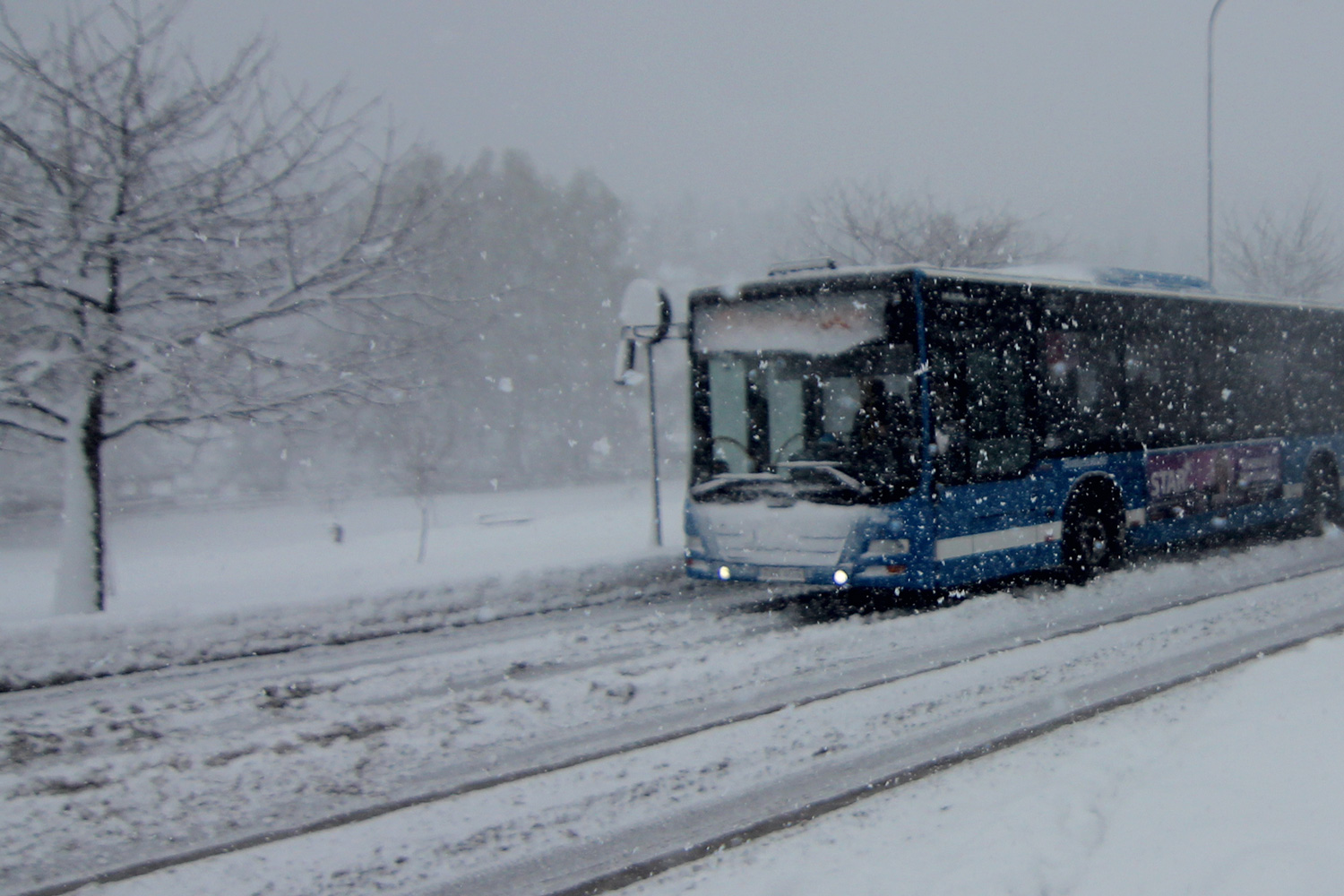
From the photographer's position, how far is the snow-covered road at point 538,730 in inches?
179

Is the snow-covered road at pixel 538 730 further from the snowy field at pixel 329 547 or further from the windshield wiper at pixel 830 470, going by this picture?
the snowy field at pixel 329 547

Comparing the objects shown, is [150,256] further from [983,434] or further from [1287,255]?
[1287,255]

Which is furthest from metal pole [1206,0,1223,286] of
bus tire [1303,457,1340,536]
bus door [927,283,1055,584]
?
bus door [927,283,1055,584]

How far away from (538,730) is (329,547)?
81.9 feet

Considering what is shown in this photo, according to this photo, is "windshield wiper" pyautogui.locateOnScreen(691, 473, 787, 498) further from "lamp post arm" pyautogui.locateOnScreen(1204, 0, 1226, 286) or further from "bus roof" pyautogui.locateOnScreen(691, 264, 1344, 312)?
"lamp post arm" pyautogui.locateOnScreen(1204, 0, 1226, 286)

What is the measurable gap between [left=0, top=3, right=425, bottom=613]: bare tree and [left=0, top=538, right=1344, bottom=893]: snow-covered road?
3590 millimetres

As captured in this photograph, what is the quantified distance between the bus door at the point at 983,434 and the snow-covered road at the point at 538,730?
582 mm

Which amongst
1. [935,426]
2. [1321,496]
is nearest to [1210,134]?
[1321,496]

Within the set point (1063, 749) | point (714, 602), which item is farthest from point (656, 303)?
point (1063, 749)

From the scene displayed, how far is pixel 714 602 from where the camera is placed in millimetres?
10750

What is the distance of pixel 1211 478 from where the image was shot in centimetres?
1262

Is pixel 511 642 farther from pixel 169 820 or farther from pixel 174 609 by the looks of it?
pixel 169 820

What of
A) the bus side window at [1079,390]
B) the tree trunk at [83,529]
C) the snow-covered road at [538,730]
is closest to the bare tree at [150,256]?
the tree trunk at [83,529]

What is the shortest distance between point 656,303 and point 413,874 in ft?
27.8
